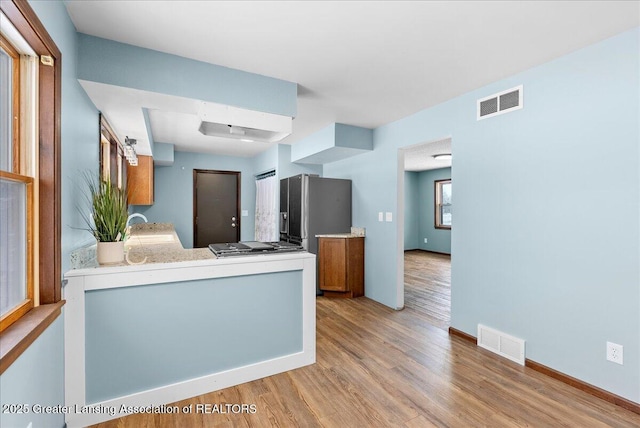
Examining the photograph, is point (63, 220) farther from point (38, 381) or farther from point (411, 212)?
point (411, 212)

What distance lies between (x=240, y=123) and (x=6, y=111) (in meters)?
1.40

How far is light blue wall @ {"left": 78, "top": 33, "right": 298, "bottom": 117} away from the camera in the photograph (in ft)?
6.40

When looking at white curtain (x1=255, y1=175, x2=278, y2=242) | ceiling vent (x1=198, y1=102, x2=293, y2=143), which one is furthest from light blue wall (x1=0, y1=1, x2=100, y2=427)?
white curtain (x1=255, y1=175, x2=278, y2=242)

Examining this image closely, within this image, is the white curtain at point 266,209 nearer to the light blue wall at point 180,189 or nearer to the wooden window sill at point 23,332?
the light blue wall at point 180,189

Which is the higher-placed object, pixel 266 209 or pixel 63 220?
pixel 266 209

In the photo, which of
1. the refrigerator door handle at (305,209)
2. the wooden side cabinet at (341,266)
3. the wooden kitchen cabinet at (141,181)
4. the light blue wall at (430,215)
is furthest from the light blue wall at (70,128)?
the light blue wall at (430,215)

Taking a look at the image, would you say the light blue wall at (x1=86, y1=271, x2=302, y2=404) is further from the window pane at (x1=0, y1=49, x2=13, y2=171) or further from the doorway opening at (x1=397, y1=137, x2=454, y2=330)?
the doorway opening at (x1=397, y1=137, x2=454, y2=330)

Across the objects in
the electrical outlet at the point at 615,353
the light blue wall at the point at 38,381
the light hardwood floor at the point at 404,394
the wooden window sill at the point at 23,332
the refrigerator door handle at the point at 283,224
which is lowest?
the light hardwood floor at the point at 404,394

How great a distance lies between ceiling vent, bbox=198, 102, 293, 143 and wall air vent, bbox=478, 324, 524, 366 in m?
2.51

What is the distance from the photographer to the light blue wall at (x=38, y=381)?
3.43 feet

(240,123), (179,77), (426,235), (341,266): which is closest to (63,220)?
(179,77)

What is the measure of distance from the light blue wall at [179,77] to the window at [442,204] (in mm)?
6386

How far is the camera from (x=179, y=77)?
7.18 feet

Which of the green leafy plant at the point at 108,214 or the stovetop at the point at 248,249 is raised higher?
the green leafy plant at the point at 108,214
